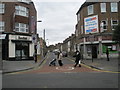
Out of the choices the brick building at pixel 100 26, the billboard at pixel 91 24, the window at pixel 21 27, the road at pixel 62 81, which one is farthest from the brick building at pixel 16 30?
the road at pixel 62 81

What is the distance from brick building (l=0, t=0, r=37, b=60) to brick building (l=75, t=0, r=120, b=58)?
9.80 meters

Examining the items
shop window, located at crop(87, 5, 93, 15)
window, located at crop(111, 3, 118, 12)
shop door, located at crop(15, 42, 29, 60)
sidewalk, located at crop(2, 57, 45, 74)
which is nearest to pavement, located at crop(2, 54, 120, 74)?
sidewalk, located at crop(2, 57, 45, 74)

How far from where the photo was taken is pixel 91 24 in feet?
92.1

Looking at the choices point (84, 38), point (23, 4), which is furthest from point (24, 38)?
point (84, 38)

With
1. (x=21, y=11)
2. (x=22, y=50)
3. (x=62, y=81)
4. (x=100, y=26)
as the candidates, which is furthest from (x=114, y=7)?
(x=62, y=81)

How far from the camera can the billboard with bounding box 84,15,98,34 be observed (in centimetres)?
2717

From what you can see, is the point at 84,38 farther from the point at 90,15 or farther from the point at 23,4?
the point at 23,4

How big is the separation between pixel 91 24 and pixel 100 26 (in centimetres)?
193

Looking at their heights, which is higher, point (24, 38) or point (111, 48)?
point (24, 38)

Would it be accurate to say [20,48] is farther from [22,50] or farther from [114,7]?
[114,7]

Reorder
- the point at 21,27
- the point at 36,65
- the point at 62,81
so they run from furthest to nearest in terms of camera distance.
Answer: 1. the point at 21,27
2. the point at 36,65
3. the point at 62,81

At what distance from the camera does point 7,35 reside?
2405 cm

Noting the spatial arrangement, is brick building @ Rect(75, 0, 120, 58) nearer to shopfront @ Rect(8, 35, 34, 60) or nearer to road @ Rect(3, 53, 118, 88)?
shopfront @ Rect(8, 35, 34, 60)

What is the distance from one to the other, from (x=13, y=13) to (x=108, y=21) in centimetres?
1615
